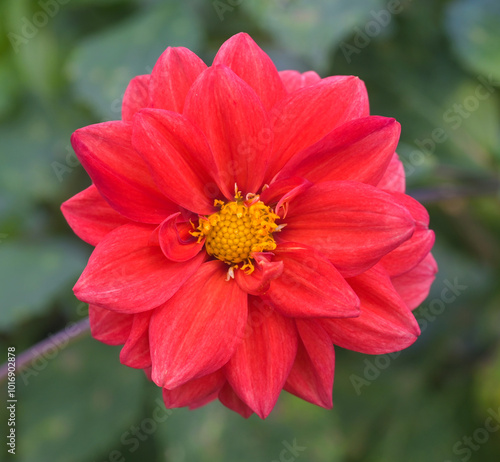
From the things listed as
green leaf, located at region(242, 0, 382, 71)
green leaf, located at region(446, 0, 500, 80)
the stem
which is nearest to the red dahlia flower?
the stem

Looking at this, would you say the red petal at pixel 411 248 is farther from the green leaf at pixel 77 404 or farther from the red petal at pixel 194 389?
the green leaf at pixel 77 404

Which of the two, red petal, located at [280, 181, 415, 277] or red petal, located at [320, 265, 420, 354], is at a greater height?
red petal, located at [280, 181, 415, 277]

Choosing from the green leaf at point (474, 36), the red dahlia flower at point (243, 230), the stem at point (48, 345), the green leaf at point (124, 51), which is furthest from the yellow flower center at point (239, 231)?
the green leaf at point (474, 36)

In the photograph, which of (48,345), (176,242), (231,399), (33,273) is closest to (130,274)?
(176,242)

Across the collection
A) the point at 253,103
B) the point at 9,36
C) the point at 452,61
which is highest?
the point at 9,36

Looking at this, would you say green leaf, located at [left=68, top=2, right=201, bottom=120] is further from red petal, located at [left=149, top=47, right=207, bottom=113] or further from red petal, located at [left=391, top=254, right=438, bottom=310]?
red petal, located at [left=391, top=254, right=438, bottom=310]

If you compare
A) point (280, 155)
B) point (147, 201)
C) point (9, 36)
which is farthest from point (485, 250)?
point (9, 36)

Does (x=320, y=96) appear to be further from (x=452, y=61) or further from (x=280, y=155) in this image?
(x=452, y=61)
